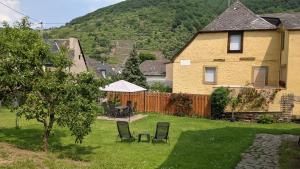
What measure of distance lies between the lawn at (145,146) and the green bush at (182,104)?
4324 mm

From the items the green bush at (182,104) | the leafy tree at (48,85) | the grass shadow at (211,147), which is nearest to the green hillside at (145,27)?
the green bush at (182,104)

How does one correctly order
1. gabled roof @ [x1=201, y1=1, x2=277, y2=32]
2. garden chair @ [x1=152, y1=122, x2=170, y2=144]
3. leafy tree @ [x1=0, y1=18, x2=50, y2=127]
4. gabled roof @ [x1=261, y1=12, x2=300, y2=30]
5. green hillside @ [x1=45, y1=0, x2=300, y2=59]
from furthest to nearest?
green hillside @ [x1=45, y1=0, x2=300, y2=59] → gabled roof @ [x1=201, y1=1, x2=277, y2=32] → gabled roof @ [x1=261, y1=12, x2=300, y2=30] → garden chair @ [x1=152, y1=122, x2=170, y2=144] → leafy tree @ [x1=0, y1=18, x2=50, y2=127]

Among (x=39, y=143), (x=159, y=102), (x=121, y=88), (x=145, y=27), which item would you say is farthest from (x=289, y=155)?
(x=145, y=27)

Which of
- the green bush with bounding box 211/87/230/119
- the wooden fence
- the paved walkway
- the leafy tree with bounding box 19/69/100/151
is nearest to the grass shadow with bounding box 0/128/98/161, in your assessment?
the leafy tree with bounding box 19/69/100/151

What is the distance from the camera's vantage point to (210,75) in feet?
105

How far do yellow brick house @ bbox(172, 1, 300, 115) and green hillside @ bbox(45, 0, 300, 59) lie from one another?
59.9 m

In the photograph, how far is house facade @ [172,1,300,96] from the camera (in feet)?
99.3

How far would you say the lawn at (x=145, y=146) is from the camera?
43.1ft

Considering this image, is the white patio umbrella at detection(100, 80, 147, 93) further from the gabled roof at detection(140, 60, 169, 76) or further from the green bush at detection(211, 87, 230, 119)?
the gabled roof at detection(140, 60, 169, 76)

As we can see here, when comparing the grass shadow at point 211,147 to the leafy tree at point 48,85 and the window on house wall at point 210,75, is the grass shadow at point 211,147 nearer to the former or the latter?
the leafy tree at point 48,85

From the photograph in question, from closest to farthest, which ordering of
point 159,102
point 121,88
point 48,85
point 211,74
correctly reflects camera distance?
point 48,85, point 121,88, point 159,102, point 211,74

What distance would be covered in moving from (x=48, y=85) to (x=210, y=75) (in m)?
20.4

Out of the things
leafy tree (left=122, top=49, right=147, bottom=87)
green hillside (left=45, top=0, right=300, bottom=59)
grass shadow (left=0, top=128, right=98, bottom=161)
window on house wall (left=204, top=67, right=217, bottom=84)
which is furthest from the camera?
green hillside (left=45, top=0, right=300, bottom=59)

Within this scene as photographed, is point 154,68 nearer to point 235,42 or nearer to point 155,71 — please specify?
point 155,71
